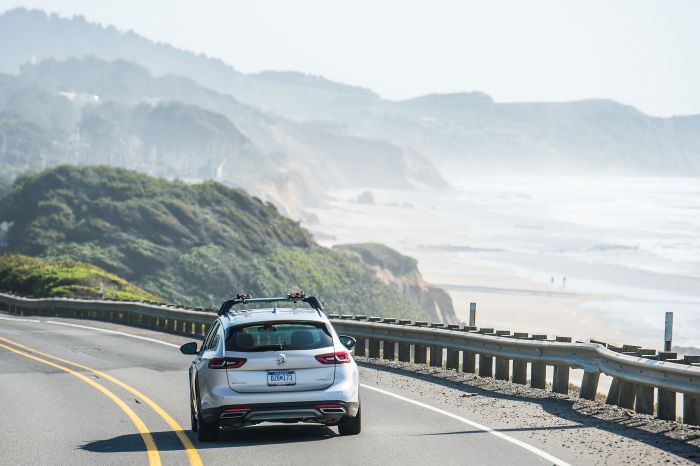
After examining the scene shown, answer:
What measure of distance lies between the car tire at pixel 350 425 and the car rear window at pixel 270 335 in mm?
898

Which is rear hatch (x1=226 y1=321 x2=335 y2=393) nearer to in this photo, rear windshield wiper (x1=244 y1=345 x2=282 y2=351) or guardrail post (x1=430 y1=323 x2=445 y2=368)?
rear windshield wiper (x1=244 y1=345 x2=282 y2=351)

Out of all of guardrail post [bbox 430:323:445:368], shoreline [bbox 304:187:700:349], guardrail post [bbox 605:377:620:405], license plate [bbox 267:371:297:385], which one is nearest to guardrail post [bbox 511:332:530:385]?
guardrail post [bbox 605:377:620:405]

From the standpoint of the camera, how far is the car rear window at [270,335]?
40.0 feet

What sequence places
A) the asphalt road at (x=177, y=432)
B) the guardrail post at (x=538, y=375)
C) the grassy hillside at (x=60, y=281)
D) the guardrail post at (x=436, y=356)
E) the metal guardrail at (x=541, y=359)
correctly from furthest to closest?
1. the grassy hillside at (x=60, y=281)
2. the guardrail post at (x=436, y=356)
3. the guardrail post at (x=538, y=375)
4. the metal guardrail at (x=541, y=359)
5. the asphalt road at (x=177, y=432)

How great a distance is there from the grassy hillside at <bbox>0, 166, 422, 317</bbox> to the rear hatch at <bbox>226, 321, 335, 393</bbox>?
58.0 meters

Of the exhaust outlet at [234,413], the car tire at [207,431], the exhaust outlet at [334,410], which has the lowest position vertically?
the car tire at [207,431]

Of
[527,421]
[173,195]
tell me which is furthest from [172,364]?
[173,195]

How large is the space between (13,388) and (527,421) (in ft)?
27.5

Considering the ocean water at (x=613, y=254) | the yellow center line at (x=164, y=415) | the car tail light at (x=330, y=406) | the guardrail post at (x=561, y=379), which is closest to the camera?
the yellow center line at (x=164, y=415)

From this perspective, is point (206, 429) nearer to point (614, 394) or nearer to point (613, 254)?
point (614, 394)

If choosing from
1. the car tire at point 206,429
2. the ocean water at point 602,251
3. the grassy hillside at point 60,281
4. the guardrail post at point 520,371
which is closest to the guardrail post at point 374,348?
the guardrail post at point 520,371

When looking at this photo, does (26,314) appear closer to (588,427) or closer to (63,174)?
(588,427)

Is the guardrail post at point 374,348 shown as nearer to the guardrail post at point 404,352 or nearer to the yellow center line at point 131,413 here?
the guardrail post at point 404,352

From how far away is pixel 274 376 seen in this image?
12.1 m
